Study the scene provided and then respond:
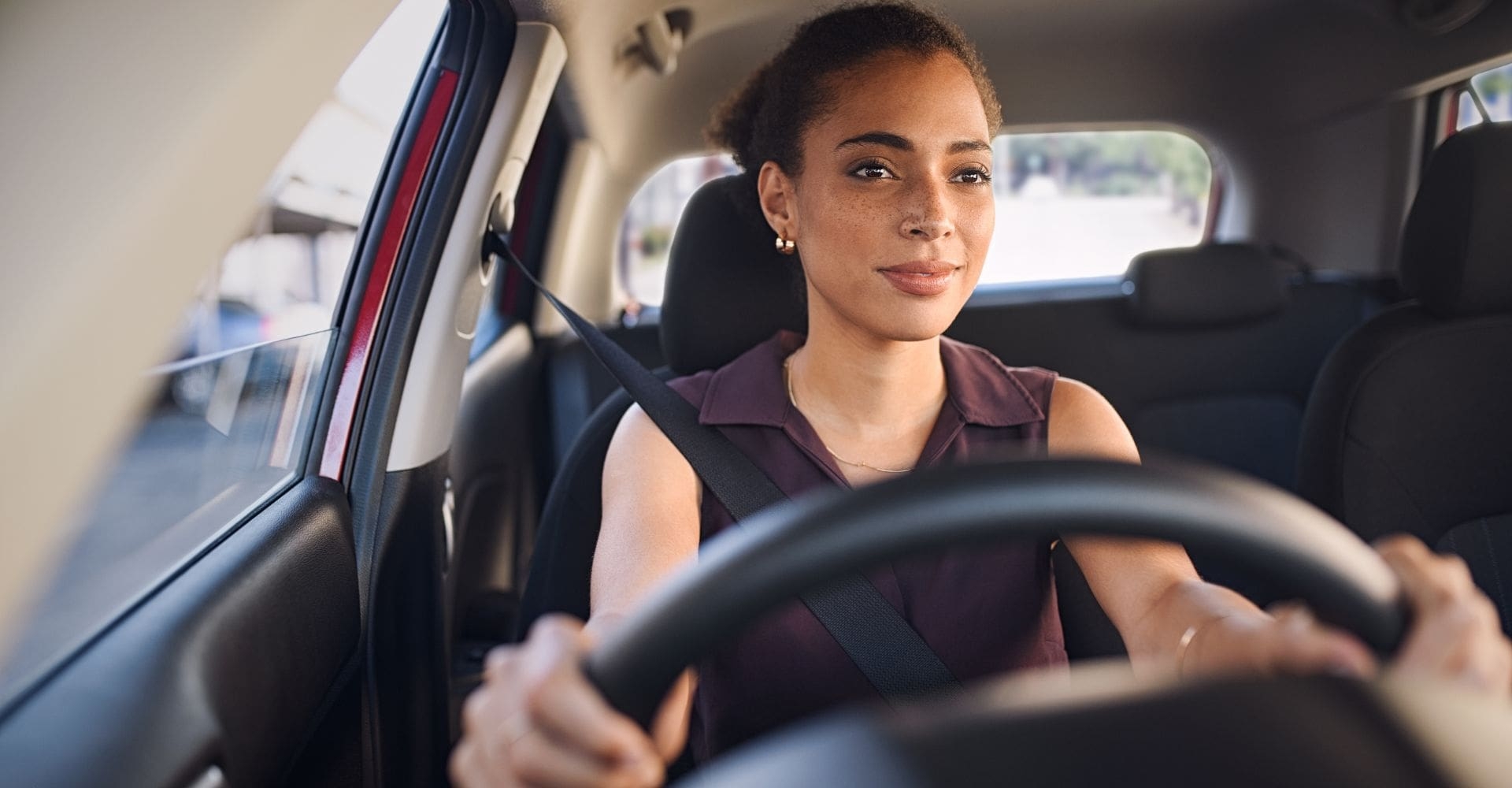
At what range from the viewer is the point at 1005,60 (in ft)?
9.37

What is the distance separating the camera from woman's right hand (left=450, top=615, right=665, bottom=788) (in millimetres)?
576

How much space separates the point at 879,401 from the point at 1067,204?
2.13m

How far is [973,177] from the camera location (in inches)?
54.7

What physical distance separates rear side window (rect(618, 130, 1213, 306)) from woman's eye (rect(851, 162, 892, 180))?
1691mm

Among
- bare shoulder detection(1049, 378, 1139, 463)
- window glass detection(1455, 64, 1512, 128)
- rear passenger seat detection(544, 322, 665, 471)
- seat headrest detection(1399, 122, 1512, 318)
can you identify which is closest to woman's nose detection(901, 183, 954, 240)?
bare shoulder detection(1049, 378, 1139, 463)

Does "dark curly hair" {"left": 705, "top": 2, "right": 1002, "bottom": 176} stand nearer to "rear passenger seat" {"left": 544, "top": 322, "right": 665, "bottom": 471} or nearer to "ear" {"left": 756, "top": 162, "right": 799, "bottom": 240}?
"ear" {"left": 756, "top": 162, "right": 799, "bottom": 240}

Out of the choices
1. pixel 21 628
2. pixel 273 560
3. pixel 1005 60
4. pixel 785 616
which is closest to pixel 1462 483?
pixel 785 616

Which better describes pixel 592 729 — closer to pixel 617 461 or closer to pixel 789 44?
pixel 617 461

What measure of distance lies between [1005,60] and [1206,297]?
0.79 meters

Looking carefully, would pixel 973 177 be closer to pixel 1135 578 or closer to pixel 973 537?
pixel 1135 578

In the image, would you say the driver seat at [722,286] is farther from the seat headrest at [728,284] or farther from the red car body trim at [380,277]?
the red car body trim at [380,277]

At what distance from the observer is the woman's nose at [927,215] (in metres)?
1.31

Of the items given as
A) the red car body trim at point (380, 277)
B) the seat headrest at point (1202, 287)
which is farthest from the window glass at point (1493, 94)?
the red car body trim at point (380, 277)

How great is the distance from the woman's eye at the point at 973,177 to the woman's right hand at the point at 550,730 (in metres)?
0.88
